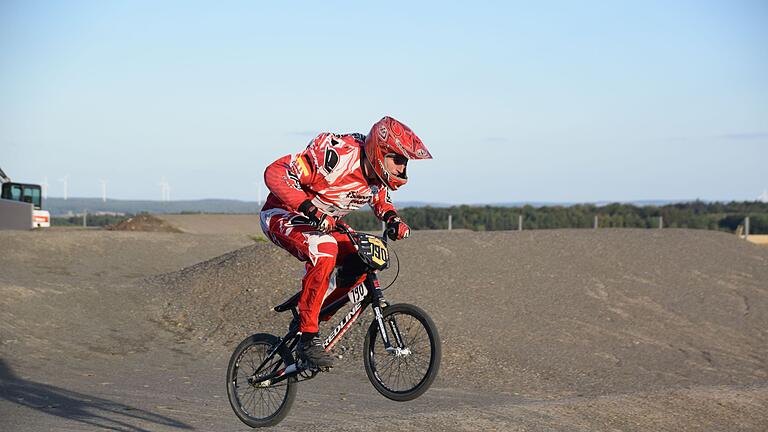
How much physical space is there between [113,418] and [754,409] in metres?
7.37

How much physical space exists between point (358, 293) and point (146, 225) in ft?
122

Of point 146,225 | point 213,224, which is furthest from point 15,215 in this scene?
point 213,224

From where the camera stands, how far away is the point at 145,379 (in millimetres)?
14086

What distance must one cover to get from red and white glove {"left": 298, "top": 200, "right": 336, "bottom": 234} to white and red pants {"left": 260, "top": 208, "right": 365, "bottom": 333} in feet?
0.55

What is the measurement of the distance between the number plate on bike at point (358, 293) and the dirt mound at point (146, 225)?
118ft

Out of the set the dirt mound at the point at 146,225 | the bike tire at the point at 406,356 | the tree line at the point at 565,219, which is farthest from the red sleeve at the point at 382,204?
the tree line at the point at 565,219

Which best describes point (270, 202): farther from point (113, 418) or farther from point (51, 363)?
point (51, 363)

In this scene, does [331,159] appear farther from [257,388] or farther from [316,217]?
[257,388]

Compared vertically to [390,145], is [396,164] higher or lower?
lower

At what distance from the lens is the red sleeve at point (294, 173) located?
779cm

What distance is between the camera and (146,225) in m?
43.6

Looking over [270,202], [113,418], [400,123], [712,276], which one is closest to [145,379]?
[113,418]

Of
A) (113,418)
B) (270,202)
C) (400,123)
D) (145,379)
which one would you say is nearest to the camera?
(400,123)

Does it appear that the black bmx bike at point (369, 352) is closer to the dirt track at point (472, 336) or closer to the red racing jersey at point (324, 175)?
the red racing jersey at point (324, 175)
